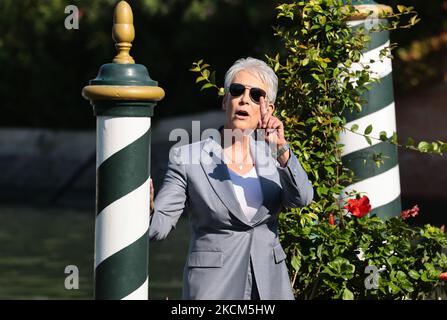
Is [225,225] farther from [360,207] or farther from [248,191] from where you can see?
[360,207]

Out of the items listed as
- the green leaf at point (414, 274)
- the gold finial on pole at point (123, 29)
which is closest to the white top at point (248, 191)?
the gold finial on pole at point (123, 29)

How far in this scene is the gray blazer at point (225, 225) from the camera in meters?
4.59

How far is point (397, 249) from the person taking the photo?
567 cm

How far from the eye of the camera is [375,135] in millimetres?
6543

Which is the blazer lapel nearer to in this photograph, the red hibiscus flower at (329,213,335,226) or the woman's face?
the woman's face

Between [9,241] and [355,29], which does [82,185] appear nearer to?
[9,241]

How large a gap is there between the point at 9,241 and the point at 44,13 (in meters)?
10.1

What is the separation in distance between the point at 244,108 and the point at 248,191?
334mm

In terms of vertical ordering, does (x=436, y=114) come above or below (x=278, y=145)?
above

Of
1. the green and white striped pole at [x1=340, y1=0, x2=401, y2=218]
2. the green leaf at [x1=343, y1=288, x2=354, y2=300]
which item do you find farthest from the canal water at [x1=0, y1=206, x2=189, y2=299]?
the green leaf at [x1=343, y1=288, x2=354, y2=300]

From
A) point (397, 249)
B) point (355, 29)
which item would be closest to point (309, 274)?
point (397, 249)

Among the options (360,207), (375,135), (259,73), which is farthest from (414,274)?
(259,73)

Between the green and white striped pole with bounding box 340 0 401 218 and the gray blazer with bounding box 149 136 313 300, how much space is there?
70.6 inches

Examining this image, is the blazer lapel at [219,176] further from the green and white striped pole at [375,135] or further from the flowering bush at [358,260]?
the green and white striped pole at [375,135]
